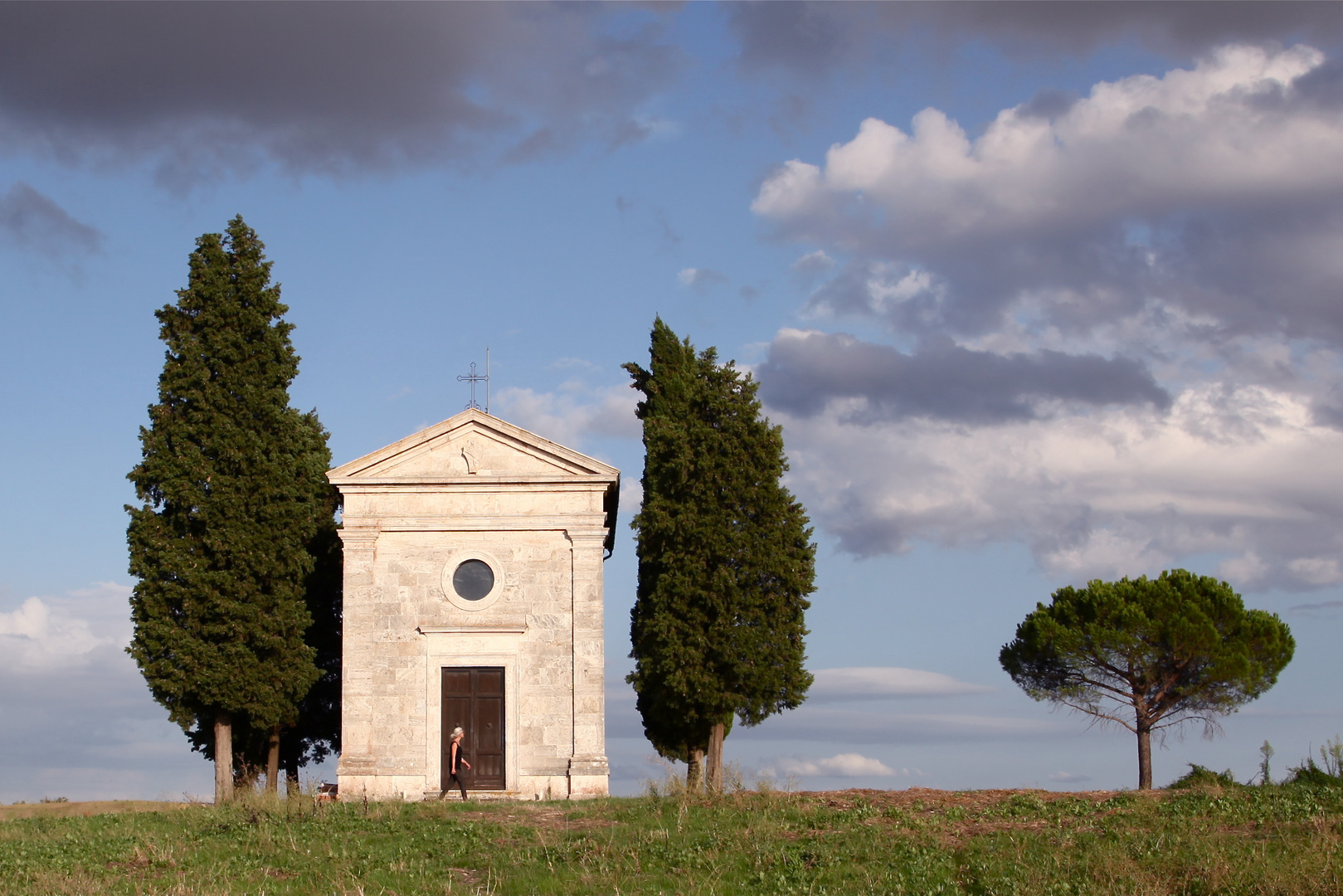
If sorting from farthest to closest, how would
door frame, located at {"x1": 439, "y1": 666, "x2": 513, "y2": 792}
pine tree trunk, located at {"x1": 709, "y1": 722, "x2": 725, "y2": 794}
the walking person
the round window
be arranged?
pine tree trunk, located at {"x1": 709, "y1": 722, "x2": 725, "y2": 794}
the round window
door frame, located at {"x1": 439, "y1": 666, "x2": 513, "y2": 792}
the walking person

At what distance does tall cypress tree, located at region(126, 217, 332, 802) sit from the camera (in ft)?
86.3

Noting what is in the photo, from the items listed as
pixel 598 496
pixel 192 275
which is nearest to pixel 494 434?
pixel 598 496

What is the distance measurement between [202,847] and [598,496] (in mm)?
11001

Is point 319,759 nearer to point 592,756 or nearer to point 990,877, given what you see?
point 592,756

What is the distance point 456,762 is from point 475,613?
312 cm

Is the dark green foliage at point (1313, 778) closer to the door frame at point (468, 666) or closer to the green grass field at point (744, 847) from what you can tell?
the green grass field at point (744, 847)

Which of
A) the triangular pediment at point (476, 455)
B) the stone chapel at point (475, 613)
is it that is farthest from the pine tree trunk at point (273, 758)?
the triangular pediment at point (476, 455)

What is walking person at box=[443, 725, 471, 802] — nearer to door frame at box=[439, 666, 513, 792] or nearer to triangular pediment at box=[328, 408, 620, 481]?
door frame at box=[439, 666, 513, 792]

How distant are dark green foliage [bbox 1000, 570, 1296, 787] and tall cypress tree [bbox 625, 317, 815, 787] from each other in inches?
434

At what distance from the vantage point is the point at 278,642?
26.7 metres

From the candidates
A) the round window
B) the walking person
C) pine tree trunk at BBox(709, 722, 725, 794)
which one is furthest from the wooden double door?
pine tree trunk at BBox(709, 722, 725, 794)

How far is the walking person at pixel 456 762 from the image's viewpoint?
2419 centimetres

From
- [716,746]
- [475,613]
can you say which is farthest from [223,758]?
[716,746]

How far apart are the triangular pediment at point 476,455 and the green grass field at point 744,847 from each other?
7665mm
